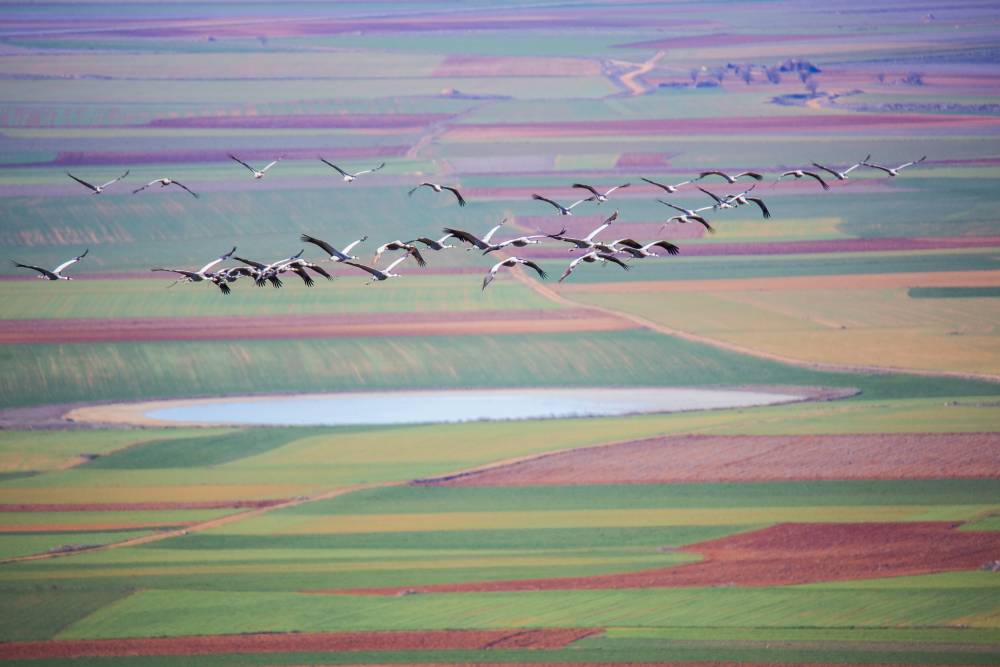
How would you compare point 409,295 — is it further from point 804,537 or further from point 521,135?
point 521,135

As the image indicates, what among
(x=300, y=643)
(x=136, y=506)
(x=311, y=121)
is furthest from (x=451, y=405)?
(x=311, y=121)

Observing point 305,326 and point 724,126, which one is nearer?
point 305,326

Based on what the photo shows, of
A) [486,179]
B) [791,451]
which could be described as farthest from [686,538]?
[486,179]

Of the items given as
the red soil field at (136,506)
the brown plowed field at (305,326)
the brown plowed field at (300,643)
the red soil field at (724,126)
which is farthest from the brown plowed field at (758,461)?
the red soil field at (724,126)

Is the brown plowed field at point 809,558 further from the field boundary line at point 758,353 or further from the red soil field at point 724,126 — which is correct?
the red soil field at point 724,126

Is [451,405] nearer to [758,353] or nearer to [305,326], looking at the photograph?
[758,353]
